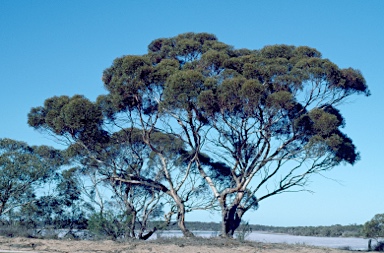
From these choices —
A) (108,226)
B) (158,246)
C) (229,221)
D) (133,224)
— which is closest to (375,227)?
(229,221)

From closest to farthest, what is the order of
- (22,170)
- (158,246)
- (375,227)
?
(158,246)
(22,170)
(375,227)

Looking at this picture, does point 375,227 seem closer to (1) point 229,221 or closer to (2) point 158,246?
(1) point 229,221

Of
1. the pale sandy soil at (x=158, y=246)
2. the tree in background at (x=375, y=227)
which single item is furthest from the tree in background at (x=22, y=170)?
the tree in background at (x=375, y=227)

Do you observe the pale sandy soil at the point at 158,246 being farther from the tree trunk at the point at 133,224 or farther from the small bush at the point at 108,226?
the tree trunk at the point at 133,224

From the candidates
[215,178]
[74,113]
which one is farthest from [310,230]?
[74,113]

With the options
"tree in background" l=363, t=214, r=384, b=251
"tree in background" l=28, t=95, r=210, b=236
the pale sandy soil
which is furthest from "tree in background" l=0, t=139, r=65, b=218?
"tree in background" l=363, t=214, r=384, b=251

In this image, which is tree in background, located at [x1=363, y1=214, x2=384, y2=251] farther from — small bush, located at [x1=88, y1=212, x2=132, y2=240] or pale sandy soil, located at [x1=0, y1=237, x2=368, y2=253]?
small bush, located at [x1=88, y1=212, x2=132, y2=240]

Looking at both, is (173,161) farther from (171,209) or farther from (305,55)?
(305,55)

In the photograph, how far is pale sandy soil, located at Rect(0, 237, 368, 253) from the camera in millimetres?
17562

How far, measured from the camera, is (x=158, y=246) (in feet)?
59.5

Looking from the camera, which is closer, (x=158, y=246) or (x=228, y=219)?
(x=158, y=246)

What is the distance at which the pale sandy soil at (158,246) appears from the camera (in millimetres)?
17562

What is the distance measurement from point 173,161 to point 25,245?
11907 millimetres

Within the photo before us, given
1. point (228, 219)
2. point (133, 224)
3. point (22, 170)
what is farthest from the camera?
point (22, 170)
